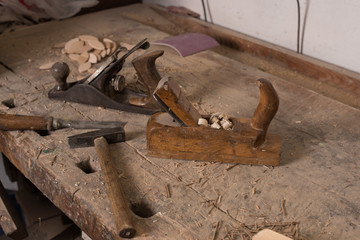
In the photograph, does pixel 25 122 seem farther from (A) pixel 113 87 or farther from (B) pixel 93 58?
(B) pixel 93 58

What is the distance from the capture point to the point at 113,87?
6.31 ft

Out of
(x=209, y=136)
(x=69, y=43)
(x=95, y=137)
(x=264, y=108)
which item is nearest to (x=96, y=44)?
(x=69, y=43)

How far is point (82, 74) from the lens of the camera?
2242 mm

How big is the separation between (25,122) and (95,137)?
0.36 m

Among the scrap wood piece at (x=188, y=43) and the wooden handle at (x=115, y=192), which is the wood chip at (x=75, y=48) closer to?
the scrap wood piece at (x=188, y=43)

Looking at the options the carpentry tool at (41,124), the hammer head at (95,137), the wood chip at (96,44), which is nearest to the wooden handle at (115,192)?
the hammer head at (95,137)

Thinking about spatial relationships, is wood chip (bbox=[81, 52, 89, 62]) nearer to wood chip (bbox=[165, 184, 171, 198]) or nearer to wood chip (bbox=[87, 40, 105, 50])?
wood chip (bbox=[87, 40, 105, 50])

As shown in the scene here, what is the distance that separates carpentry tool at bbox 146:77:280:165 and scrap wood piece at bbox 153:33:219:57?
3.38 ft

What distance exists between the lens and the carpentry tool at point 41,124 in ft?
5.59

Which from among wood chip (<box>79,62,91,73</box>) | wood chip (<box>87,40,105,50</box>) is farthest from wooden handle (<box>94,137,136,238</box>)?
wood chip (<box>87,40,105,50</box>)

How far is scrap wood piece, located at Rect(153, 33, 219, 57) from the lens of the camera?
246cm

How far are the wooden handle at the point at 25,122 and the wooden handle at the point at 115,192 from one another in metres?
0.29

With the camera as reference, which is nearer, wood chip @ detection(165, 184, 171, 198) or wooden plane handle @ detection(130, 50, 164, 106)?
wood chip @ detection(165, 184, 171, 198)

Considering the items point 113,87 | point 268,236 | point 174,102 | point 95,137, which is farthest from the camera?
point 113,87
